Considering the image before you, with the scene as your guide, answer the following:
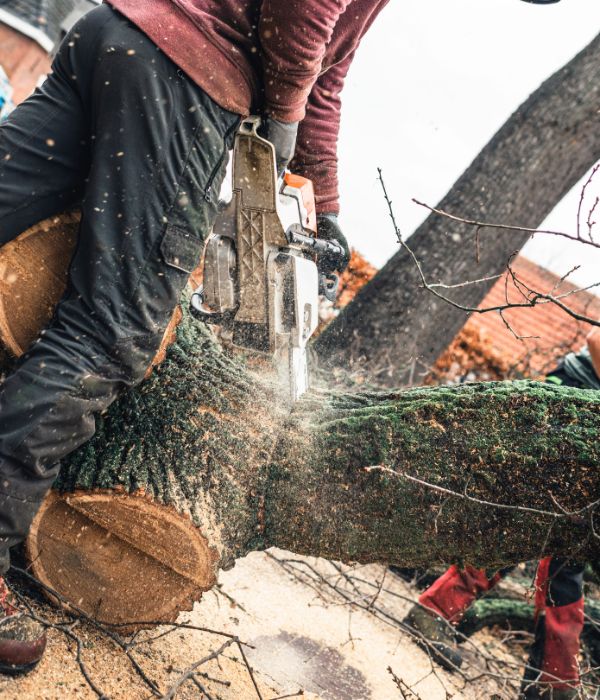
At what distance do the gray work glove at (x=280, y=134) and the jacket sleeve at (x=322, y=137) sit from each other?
1.59 feet

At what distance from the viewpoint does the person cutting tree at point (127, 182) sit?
142 cm

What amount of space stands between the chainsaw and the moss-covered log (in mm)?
266

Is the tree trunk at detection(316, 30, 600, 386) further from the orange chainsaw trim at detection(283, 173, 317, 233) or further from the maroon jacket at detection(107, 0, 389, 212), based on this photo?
the maroon jacket at detection(107, 0, 389, 212)

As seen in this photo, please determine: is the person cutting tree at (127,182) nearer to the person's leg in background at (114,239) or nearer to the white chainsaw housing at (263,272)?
the person's leg in background at (114,239)

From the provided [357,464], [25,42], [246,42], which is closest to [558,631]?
[357,464]

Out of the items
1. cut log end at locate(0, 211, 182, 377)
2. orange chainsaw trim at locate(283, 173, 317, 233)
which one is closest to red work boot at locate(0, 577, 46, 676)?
cut log end at locate(0, 211, 182, 377)

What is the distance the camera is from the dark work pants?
1.40m

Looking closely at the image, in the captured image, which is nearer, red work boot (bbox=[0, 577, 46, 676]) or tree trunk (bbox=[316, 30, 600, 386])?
red work boot (bbox=[0, 577, 46, 676])

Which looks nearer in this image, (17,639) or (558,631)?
(17,639)

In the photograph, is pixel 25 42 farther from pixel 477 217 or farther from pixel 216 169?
pixel 216 169

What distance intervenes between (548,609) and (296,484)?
1.72 metres

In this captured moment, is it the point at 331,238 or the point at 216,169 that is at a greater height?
the point at 216,169

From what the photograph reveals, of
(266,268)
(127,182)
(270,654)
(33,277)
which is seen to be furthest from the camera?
(270,654)

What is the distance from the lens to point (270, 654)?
2.26 meters
